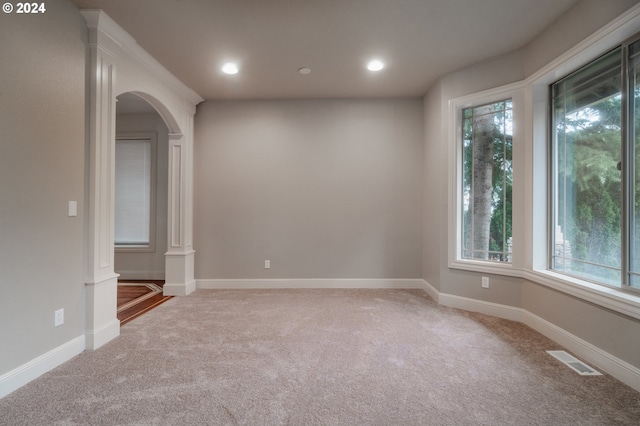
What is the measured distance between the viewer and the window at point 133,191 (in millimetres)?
5164

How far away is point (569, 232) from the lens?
2.73 meters

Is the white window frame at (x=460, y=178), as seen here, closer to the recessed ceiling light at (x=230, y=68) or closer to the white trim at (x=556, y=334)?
the white trim at (x=556, y=334)

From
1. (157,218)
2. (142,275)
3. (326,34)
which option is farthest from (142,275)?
(326,34)

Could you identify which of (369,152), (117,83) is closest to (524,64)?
(369,152)

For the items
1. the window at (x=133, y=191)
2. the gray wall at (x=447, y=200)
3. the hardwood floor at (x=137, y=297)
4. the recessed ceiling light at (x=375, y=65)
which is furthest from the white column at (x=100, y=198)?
the gray wall at (x=447, y=200)

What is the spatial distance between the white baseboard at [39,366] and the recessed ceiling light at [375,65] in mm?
3747

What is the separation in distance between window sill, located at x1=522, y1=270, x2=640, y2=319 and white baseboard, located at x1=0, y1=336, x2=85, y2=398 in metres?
3.99

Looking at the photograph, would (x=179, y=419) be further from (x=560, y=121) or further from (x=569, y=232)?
(x=560, y=121)

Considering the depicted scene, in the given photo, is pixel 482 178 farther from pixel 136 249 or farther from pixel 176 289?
pixel 136 249

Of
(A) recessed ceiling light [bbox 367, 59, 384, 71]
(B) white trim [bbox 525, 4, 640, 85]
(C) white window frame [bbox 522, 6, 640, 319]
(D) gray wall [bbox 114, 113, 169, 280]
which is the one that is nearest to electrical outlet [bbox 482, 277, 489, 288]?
(C) white window frame [bbox 522, 6, 640, 319]

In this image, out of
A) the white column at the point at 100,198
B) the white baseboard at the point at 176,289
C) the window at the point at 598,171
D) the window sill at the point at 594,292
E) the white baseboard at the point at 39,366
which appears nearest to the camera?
the white baseboard at the point at 39,366

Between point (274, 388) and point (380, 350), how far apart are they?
96cm

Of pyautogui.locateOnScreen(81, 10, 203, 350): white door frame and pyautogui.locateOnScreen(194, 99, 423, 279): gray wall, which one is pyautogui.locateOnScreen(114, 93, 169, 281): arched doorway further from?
pyautogui.locateOnScreen(81, 10, 203, 350): white door frame
